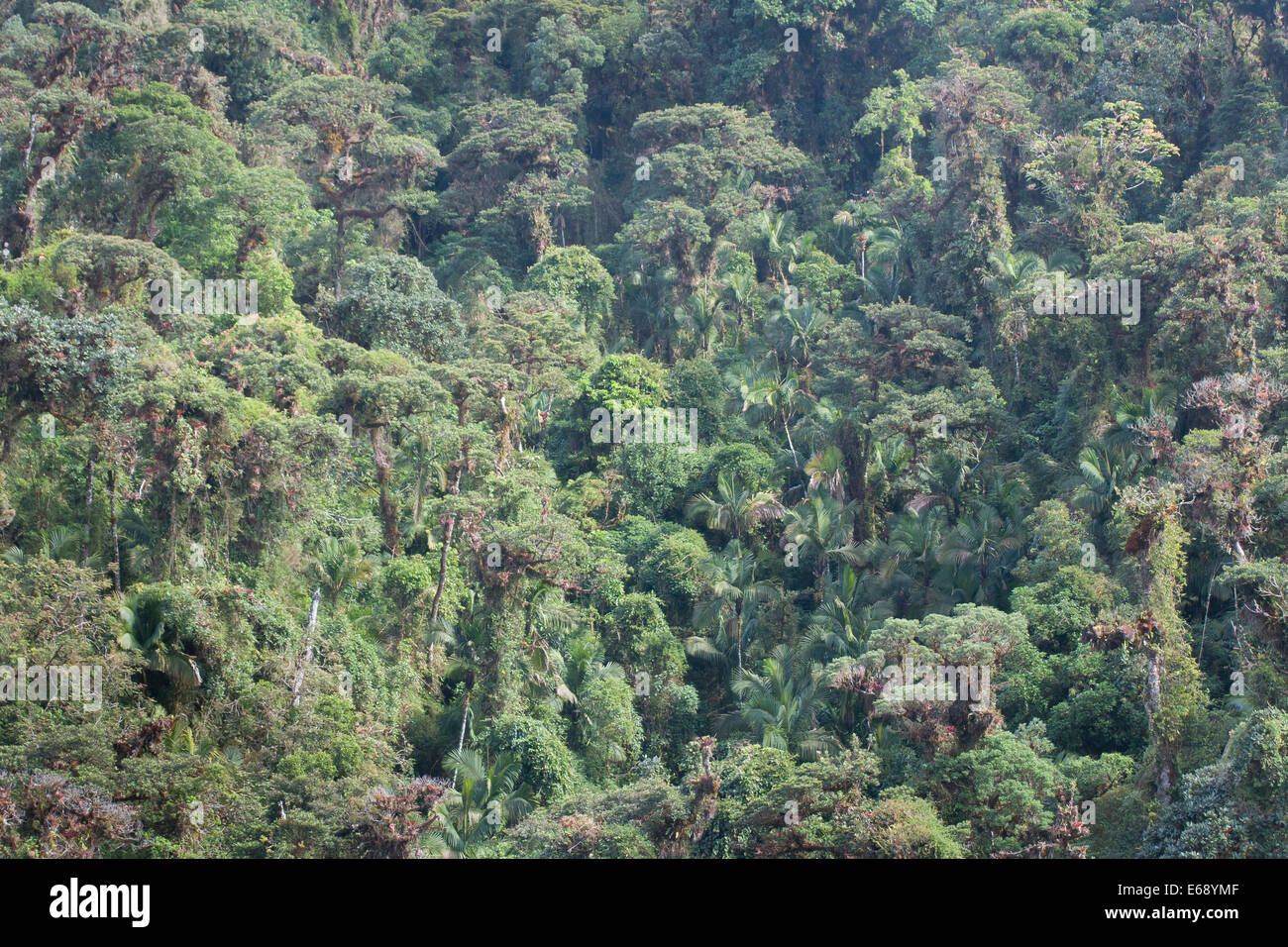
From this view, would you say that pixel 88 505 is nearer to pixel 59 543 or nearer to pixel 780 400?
pixel 59 543

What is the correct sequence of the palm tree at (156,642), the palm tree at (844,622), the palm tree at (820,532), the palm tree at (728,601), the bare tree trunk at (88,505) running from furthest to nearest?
the palm tree at (820,532), the palm tree at (728,601), the palm tree at (844,622), the bare tree trunk at (88,505), the palm tree at (156,642)

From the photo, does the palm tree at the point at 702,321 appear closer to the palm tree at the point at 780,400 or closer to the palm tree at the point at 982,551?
the palm tree at the point at 780,400

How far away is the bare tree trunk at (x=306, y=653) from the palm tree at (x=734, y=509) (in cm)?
1053

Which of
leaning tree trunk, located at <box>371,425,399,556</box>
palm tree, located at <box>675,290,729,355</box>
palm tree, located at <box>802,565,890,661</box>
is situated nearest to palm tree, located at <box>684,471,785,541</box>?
palm tree, located at <box>802,565,890,661</box>

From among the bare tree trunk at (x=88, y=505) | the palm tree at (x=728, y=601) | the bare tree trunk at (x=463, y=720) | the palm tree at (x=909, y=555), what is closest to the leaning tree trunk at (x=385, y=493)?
the bare tree trunk at (x=463, y=720)

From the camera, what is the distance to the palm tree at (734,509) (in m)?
40.1

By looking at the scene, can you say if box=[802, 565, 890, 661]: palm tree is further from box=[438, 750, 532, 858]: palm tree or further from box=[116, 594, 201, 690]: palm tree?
box=[116, 594, 201, 690]: palm tree

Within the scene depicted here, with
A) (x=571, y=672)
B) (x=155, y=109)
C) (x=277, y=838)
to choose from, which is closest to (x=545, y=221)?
(x=155, y=109)

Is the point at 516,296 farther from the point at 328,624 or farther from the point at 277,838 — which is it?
the point at 277,838

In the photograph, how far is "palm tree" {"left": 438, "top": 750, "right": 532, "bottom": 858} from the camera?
1243 inches

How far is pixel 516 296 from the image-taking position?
45.3 m

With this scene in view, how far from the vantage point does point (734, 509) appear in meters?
40.3

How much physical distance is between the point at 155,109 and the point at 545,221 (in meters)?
11.6

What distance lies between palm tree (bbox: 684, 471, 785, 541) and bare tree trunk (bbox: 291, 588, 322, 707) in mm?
10531
